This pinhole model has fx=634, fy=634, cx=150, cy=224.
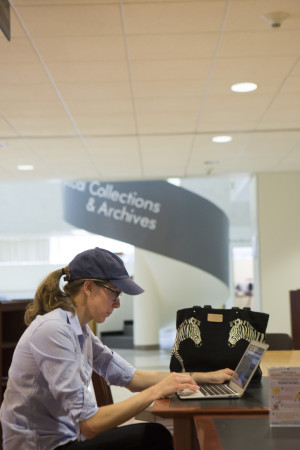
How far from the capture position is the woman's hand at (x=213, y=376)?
2680 mm

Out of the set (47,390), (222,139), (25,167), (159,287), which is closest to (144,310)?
(159,287)

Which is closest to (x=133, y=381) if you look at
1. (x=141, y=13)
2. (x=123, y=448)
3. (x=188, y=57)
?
(x=123, y=448)

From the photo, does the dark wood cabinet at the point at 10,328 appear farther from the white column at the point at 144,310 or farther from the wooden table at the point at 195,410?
the white column at the point at 144,310

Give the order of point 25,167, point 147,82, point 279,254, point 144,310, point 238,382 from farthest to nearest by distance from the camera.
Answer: point 144,310
point 279,254
point 25,167
point 147,82
point 238,382

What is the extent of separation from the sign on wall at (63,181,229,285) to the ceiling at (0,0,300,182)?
8.26ft

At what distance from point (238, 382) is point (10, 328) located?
10.4 feet

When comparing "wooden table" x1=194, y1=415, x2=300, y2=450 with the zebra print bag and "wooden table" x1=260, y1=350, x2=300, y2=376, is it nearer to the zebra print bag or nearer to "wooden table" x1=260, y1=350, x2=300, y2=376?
the zebra print bag

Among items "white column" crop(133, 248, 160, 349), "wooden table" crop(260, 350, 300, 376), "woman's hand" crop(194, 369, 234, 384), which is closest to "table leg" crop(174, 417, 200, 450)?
"woman's hand" crop(194, 369, 234, 384)

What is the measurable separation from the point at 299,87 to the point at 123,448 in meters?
3.86

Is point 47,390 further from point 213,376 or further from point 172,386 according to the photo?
point 213,376

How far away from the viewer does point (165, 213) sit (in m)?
11.5

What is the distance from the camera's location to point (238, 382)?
8.30 ft

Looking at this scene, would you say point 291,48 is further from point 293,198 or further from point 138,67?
point 293,198

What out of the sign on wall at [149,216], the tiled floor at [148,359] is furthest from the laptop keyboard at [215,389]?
the sign on wall at [149,216]
